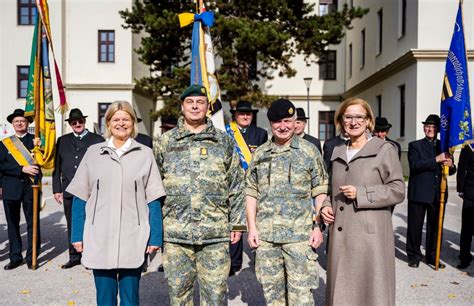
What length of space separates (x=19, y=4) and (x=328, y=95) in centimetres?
2094

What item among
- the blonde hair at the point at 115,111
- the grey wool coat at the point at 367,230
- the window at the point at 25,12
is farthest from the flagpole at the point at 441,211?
the window at the point at 25,12

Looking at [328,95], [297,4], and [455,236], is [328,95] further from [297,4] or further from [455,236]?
[455,236]

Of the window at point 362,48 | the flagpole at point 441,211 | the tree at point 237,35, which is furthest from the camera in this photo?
the window at point 362,48

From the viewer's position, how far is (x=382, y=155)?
125 inches

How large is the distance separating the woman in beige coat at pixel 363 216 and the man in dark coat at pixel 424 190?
10.7 ft

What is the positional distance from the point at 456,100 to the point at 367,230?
3.72 metres

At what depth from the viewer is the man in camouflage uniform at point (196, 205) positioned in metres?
3.23

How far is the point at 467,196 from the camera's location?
20.1 ft

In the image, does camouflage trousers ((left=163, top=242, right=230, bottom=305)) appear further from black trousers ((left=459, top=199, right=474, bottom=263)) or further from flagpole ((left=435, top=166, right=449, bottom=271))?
black trousers ((left=459, top=199, right=474, bottom=263))

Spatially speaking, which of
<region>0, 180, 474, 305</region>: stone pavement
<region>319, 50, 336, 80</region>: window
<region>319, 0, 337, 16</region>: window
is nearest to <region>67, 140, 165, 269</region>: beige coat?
<region>0, 180, 474, 305</region>: stone pavement

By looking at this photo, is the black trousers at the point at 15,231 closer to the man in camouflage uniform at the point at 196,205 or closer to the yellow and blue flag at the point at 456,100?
the man in camouflage uniform at the point at 196,205

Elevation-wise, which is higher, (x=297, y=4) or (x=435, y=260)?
(x=297, y=4)

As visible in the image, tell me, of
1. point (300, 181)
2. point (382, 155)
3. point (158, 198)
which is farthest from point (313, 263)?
point (158, 198)

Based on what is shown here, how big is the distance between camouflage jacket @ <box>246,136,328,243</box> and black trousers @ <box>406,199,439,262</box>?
3.45 meters
